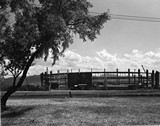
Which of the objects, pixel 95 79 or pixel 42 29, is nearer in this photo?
pixel 42 29

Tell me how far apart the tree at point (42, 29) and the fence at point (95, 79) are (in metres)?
20.2

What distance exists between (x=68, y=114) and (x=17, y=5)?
6.23m

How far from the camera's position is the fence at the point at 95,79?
34534 millimetres

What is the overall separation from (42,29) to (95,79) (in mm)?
23902

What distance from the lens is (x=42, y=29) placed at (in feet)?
41.5

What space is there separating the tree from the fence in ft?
66.4

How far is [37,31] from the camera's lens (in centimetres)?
1248

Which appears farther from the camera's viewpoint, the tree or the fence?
the fence

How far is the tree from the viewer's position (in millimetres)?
12070

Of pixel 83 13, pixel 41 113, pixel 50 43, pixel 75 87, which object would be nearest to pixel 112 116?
pixel 41 113

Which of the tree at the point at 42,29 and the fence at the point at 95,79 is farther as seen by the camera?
the fence at the point at 95,79

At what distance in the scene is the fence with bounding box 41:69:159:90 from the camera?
34534 millimetres

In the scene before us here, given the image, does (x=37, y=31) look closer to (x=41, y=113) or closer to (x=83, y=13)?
(x=83, y=13)

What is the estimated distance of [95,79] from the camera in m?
35.6
